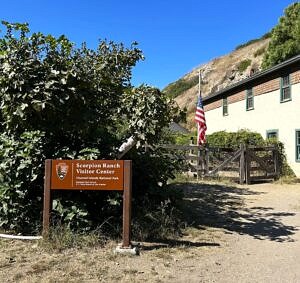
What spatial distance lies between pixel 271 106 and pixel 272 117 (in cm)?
56

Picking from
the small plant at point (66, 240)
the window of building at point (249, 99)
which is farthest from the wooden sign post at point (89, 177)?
the window of building at point (249, 99)

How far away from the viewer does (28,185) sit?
7.82m

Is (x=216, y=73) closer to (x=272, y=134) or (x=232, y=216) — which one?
(x=272, y=134)

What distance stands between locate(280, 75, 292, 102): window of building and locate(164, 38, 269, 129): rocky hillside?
48.7 metres

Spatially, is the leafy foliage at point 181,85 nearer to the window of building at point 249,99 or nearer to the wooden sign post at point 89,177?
the window of building at point 249,99

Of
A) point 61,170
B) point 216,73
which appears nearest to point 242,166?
point 61,170

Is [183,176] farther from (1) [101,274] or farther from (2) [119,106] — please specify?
A: (1) [101,274]

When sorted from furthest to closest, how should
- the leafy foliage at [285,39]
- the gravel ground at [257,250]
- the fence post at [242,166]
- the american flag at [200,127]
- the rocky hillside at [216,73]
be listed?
the rocky hillside at [216,73] < the leafy foliage at [285,39] < the american flag at [200,127] < the fence post at [242,166] < the gravel ground at [257,250]

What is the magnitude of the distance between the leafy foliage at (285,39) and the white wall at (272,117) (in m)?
13.1

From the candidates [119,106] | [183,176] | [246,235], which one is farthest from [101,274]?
[183,176]

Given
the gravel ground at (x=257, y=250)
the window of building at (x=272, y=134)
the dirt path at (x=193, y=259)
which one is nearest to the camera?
the dirt path at (x=193, y=259)

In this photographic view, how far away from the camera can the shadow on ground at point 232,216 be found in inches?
339

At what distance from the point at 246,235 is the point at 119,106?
3.52 m

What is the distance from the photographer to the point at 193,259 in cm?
655
